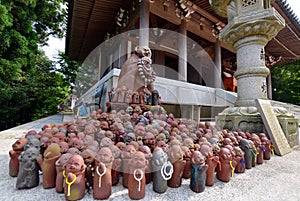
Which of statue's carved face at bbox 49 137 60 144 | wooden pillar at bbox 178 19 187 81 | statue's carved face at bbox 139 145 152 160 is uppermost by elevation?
wooden pillar at bbox 178 19 187 81

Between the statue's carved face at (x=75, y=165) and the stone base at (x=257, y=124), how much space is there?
7.09 feet

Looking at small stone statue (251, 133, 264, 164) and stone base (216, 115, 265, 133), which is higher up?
stone base (216, 115, 265, 133)

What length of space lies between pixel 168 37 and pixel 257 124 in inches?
236

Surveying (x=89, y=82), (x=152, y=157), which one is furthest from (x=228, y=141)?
(x=89, y=82)

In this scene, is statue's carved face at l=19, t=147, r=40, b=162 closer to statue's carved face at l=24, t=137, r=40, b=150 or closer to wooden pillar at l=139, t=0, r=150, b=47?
statue's carved face at l=24, t=137, r=40, b=150

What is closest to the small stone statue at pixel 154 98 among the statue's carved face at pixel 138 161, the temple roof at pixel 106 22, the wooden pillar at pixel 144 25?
the statue's carved face at pixel 138 161

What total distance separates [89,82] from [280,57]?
1185cm

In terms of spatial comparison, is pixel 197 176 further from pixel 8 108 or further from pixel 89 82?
pixel 89 82

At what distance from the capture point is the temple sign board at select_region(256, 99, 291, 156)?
2020 mm

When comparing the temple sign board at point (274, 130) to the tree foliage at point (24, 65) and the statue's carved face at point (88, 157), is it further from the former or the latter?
the tree foliage at point (24, 65)

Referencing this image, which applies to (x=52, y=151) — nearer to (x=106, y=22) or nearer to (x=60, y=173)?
(x=60, y=173)

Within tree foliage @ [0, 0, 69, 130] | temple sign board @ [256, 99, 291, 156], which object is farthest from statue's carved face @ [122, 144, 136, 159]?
tree foliage @ [0, 0, 69, 130]

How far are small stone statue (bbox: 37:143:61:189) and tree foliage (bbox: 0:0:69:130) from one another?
6828mm

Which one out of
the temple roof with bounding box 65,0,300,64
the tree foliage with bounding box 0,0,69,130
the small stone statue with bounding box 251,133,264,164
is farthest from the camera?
the tree foliage with bounding box 0,0,69,130
